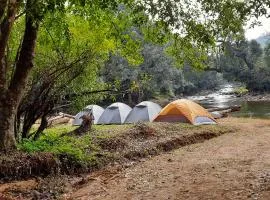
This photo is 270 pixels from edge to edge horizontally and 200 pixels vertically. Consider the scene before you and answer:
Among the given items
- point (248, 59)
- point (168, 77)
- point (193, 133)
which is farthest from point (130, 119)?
point (248, 59)

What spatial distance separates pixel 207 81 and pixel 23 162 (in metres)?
105

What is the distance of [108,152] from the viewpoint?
13078 mm

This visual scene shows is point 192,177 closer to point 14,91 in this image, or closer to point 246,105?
point 14,91

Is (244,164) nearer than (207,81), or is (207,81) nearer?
(244,164)

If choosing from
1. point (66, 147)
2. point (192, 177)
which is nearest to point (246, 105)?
point (192, 177)

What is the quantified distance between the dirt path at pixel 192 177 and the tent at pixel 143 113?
9407 millimetres

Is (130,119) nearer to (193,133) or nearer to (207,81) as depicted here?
(193,133)

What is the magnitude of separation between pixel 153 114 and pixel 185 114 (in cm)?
345

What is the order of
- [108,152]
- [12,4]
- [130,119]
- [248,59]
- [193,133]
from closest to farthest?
[12,4]
[108,152]
[193,133]
[130,119]
[248,59]

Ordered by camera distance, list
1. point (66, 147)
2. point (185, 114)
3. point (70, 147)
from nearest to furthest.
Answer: point (66, 147)
point (70, 147)
point (185, 114)

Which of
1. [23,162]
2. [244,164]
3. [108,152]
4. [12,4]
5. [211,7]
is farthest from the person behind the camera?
[108,152]

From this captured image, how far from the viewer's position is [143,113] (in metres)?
24.8

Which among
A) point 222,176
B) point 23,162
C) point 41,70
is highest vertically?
point 41,70

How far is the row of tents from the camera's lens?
21750mm
